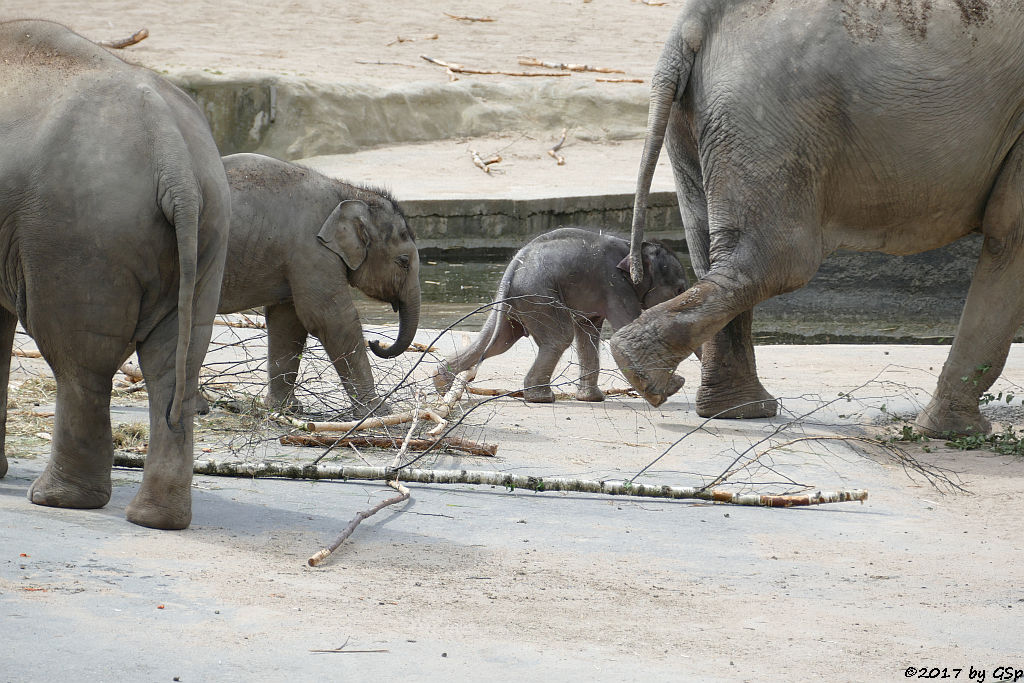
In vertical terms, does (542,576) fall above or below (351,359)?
above

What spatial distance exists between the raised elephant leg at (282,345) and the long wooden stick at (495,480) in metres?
1.60

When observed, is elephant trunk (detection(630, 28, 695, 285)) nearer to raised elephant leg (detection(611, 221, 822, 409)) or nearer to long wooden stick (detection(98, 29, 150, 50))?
raised elephant leg (detection(611, 221, 822, 409))

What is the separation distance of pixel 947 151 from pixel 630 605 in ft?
11.0

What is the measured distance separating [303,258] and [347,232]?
244 millimetres

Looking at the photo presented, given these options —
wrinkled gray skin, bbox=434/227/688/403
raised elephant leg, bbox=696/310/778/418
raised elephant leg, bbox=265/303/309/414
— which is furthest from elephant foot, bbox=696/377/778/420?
raised elephant leg, bbox=265/303/309/414

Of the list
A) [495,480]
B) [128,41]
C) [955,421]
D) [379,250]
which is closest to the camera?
[495,480]

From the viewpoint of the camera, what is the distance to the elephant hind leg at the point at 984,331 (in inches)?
243

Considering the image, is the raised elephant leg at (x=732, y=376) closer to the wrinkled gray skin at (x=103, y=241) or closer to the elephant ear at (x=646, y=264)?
the elephant ear at (x=646, y=264)

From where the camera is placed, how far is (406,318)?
6.76 metres

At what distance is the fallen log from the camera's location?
5.21 meters

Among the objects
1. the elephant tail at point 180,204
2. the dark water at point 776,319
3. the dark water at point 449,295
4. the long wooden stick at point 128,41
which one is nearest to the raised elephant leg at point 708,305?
the elephant tail at point 180,204

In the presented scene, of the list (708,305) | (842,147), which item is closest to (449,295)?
(708,305)

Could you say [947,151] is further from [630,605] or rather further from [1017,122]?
[630,605]

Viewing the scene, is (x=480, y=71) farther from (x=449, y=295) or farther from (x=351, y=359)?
(x=351, y=359)
